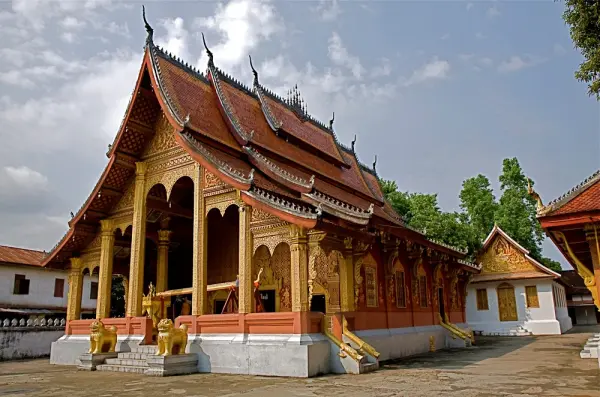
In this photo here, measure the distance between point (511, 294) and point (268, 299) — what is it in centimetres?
1555

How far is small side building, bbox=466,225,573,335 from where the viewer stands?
2295cm

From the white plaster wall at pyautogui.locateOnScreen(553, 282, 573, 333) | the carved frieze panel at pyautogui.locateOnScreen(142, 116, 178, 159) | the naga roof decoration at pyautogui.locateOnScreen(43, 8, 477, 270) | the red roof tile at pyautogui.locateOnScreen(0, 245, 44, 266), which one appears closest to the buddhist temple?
the naga roof decoration at pyautogui.locateOnScreen(43, 8, 477, 270)

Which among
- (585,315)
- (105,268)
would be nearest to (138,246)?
(105,268)

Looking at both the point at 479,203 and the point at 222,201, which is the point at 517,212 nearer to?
the point at 479,203

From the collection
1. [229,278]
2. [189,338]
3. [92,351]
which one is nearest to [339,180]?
[229,278]

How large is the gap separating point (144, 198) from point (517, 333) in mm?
18285

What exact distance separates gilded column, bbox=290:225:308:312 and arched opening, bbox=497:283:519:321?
17.5 metres

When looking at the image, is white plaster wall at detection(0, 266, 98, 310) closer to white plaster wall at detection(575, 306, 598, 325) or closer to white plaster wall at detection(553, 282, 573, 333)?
white plaster wall at detection(553, 282, 573, 333)

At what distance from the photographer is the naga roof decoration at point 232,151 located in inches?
400

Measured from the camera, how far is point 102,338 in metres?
11.6

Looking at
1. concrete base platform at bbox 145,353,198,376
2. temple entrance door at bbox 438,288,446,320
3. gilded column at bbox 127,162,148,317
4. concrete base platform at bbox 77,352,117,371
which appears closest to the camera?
concrete base platform at bbox 145,353,198,376

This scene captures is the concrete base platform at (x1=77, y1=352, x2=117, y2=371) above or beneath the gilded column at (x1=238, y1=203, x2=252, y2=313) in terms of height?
beneath

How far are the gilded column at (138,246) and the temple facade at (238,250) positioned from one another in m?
0.03

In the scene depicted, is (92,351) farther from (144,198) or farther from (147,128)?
(147,128)
